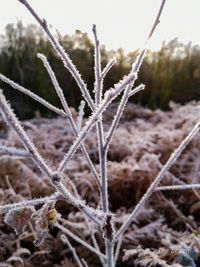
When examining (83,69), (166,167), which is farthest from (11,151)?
(83,69)

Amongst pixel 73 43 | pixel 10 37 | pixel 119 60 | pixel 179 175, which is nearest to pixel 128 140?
pixel 179 175

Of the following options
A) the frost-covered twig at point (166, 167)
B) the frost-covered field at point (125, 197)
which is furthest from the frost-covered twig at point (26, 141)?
the frost-covered field at point (125, 197)

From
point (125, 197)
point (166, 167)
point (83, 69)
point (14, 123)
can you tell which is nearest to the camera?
point (14, 123)

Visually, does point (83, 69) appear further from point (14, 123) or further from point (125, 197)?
point (14, 123)

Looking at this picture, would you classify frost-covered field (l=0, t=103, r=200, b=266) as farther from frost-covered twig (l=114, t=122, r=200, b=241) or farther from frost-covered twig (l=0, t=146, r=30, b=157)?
frost-covered twig (l=0, t=146, r=30, b=157)

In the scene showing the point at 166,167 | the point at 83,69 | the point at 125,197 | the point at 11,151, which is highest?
the point at 83,69

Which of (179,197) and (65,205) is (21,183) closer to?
(65,205)

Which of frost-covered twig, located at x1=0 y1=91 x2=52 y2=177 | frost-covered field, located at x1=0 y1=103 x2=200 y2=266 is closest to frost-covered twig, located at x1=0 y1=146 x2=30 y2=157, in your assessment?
frost-covered twig, located at x1=0 y1=91 x2=52 y2=177
